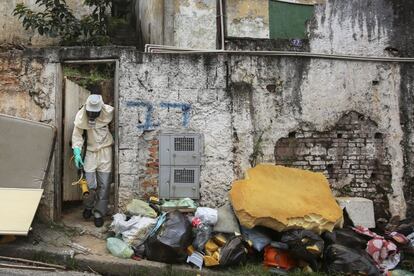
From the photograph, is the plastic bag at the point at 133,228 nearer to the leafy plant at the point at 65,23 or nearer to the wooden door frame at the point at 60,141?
the wooden door frame at the point at 60,141

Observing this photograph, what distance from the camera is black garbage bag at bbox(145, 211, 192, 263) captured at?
4883 mm

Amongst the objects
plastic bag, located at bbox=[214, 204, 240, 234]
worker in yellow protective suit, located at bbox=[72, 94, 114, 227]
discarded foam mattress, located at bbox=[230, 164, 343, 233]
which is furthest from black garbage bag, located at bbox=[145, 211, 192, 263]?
worker in yellow protective suit, located at bbox=[72, 94, 114, 227]

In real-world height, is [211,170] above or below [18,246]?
above

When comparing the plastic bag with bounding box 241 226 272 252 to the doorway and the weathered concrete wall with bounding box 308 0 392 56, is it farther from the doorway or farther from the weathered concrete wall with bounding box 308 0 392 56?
the weathered concrete wall with bounding box 308 0 392 56

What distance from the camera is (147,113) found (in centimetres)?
595

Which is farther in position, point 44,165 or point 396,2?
point 396,2

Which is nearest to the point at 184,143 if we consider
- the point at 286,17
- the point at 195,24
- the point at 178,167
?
the point at 178,167

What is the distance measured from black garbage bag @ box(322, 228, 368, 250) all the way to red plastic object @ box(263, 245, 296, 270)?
497mm

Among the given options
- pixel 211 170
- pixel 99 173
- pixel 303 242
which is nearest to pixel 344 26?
pixel 211 170

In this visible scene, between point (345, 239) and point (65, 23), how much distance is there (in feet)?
18.6

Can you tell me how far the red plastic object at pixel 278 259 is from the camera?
5.00 meters

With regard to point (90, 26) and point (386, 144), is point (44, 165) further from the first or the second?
point (386, 144)

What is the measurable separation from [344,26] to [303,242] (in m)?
3.36

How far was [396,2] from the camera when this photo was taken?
647cm
